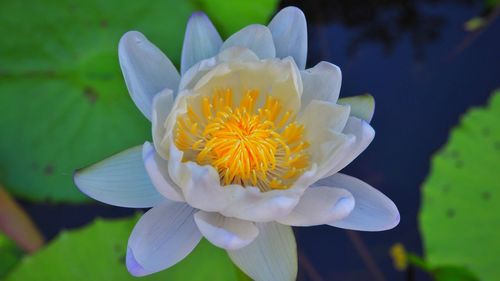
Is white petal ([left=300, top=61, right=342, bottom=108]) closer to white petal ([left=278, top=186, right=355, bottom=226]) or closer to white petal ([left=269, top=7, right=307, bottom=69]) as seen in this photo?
white petal ([left=269, top=7, right=307, bottom=69])

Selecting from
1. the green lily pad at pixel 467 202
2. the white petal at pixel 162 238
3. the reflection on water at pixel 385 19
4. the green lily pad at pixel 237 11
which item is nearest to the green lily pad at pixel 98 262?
the white petal at pixel 162 238

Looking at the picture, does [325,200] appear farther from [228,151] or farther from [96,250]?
[96,250]

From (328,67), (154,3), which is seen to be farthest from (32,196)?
(328,67)

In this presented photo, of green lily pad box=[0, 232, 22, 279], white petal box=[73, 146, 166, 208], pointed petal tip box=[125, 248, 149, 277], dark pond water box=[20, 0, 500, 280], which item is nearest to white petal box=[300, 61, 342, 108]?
white petal box=[73, 146, 166, 208]

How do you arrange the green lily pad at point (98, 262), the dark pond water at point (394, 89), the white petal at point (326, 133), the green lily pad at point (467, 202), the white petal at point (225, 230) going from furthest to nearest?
the dark pond water at point (394, 89) < the green lily pad at point (467, 202) < the green lily pad at point (98, 262) < the white petal at point (326, 133) < the white petal at point (225, 230)

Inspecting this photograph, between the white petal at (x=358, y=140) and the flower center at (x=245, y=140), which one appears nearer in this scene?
the white petal at (x=358, y=140)

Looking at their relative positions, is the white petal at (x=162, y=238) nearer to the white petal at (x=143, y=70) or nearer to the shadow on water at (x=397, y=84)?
the white petal at (x=143, y=70)
